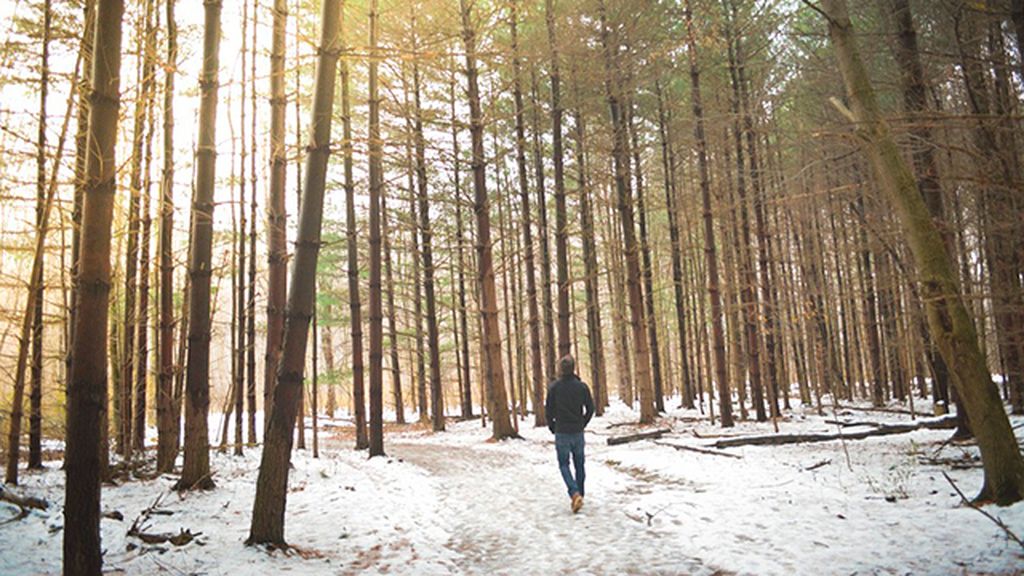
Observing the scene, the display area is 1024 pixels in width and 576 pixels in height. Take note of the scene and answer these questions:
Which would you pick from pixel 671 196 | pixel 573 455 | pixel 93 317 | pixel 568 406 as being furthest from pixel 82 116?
pixel 671 196

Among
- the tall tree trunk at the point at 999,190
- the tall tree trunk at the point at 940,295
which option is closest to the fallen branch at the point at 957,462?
the tall tree trunk at the point at 999,190

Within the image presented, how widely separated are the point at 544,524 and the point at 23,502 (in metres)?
5.37

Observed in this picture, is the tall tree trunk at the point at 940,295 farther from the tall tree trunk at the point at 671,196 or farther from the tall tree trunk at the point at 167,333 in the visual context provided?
the tall tree trunk at the point at 671,196

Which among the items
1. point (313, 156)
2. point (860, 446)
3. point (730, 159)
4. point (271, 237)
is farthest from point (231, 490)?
point (730, 159)

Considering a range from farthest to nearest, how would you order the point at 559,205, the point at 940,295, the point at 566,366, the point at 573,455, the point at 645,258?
the point at 645,258
the point at 559,205
the point at 566,366
the point at 573,455
the point at 940,295

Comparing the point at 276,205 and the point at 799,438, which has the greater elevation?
the point at 276,205

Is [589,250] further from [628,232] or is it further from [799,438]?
[799,438]

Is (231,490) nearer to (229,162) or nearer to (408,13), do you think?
(229,162)

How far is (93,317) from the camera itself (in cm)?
382

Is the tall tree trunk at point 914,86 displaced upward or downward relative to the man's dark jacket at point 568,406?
upward

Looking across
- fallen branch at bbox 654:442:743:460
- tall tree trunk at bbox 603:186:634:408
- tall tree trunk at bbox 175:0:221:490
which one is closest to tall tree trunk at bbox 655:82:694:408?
tall tree trunk at bbox 603:186:634:408

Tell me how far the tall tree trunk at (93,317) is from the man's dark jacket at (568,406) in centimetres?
505

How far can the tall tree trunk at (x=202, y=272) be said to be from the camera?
7.50m

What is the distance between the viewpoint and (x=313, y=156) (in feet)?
19.9
